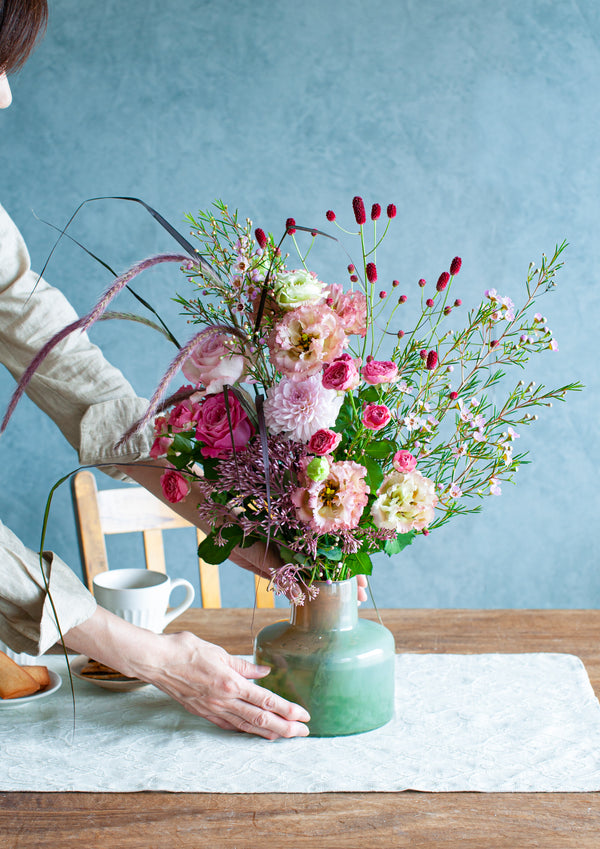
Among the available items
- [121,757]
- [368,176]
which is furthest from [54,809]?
[368,176]

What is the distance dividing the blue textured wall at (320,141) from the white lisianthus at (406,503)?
70.3 inches

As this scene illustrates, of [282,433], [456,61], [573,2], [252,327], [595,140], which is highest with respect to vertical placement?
[573,2]

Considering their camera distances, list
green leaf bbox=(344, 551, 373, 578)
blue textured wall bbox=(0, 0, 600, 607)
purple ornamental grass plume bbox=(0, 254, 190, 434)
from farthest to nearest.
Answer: blue textured wall bbox=(0, 0, 600, 607), green leaf bbox=(344, 551, 373, 578), purple ornamental grass plume bbox=(0, 254, 190, 434)

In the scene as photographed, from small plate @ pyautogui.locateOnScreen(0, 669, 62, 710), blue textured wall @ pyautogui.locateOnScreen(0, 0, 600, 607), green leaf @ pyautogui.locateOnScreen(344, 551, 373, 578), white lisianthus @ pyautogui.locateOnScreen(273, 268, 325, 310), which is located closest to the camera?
white lisianthus @ pyautogui.locateOnScreen(273, 268, 325, 310)

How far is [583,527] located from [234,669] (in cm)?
197

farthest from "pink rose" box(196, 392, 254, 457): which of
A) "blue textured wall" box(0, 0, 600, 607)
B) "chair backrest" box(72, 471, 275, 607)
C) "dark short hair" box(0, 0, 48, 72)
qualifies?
"blue textured wall" box(0, 0, 600, 607)

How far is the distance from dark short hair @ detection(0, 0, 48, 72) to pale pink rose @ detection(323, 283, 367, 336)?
0.52 metres

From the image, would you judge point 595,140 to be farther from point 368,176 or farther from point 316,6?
point 316,6

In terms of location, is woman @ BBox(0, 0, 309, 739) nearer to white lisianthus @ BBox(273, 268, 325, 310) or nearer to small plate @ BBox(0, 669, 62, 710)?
small plate @ BBox(0, 669, 62, 710)

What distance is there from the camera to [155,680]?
942 mm

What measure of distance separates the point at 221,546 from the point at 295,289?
0.99ft

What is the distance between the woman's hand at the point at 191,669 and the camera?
0.90 m

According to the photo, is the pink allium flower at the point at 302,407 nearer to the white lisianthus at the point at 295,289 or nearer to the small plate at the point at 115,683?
the white lisianthus at the point at 295,289

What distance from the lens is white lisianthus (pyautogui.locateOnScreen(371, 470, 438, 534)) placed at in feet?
2.66
